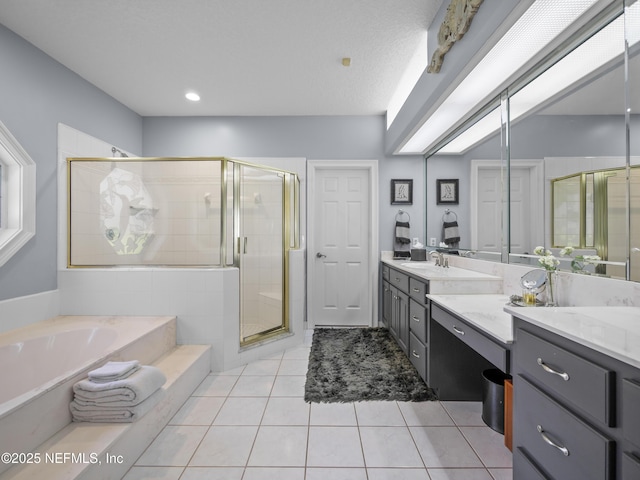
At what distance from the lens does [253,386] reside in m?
2.27

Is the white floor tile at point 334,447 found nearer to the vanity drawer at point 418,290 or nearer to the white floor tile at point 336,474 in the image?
the white floor tile at point 336,474

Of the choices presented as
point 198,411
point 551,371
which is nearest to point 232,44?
point 198,411

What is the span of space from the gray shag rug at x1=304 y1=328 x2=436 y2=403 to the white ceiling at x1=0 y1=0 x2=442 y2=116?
2.65 metres

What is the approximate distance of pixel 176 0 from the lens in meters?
1.92

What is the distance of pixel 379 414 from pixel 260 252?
1769 mm

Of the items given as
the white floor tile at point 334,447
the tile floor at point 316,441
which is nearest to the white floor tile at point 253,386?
the tile floor at point 316,441

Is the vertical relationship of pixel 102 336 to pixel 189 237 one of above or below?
below

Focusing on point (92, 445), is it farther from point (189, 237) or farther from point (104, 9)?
point (104, 9)

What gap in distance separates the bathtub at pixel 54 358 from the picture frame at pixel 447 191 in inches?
110

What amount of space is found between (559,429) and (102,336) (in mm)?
2663

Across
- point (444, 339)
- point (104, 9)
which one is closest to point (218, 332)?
point (444, 339)

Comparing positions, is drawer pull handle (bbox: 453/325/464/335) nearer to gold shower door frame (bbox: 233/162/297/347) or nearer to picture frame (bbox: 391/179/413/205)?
gold shower door frame (bbox: 233/162/297/347)

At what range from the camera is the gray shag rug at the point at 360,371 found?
83.4 inches

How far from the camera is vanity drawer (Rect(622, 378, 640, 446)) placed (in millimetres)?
709
